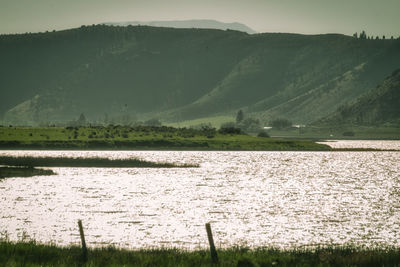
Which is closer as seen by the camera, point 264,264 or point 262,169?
point 264,264

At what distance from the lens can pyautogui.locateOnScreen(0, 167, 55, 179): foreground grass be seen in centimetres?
8894

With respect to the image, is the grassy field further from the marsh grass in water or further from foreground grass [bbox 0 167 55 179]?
foreground grass [bbox 0 167 55 179]

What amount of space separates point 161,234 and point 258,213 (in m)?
16.0

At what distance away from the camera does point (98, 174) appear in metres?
99.6

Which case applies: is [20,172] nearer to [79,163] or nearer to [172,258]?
[79,163]

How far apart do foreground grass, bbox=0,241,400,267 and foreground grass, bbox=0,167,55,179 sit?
5509cm

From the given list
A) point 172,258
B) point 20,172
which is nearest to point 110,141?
point 20,172

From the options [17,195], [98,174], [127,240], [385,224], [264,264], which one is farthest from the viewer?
[98,174]

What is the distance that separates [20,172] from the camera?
91500mm

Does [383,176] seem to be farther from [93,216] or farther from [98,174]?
[93,216]

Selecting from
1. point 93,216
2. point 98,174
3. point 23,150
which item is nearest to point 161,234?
point 93,216

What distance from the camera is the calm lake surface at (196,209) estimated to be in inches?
1793

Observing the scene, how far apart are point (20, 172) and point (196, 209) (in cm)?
3913

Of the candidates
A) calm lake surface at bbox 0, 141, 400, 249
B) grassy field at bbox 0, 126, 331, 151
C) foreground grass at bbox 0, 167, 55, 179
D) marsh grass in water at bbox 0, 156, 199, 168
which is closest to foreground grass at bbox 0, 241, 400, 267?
calm lake surface at bbox 0, 141, 400, 249
